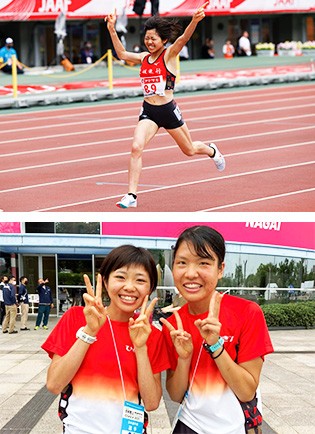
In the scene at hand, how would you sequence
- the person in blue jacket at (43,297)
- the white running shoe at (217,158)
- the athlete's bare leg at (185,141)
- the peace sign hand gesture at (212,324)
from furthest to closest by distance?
the person in blue jacket at (43,297) → the white running shoe at (217,158) → the athlete's bare leg at (185,141) → the peace sign hand gesture at (212,324)

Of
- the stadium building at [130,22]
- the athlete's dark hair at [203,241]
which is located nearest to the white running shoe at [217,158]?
the athlete's dark hair at [203,241]

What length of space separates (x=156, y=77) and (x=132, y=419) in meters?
5.61

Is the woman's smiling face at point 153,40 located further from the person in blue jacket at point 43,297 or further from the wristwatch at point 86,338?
the person in blue jacket at point 43,297

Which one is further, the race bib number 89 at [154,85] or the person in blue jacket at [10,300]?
the person in blue jacket at [10,300]

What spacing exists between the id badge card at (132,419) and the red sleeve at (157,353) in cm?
17

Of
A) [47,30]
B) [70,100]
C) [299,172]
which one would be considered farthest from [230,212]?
[47,30]

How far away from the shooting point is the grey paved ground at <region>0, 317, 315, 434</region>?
24.4 feet

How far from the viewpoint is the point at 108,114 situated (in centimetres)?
1889

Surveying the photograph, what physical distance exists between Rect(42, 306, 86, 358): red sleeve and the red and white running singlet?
17.2ft

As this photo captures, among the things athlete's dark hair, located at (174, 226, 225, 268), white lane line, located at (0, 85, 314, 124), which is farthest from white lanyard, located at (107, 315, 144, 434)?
white lane line, located at (0, 85, 314, 124)

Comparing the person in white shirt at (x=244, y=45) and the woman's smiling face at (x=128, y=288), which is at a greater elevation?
the person in white shirt at (x=244, y=45)

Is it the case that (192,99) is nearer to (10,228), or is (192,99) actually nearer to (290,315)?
(290,315)

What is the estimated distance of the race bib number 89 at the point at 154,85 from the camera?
809 centimetres

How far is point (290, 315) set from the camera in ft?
63.9
